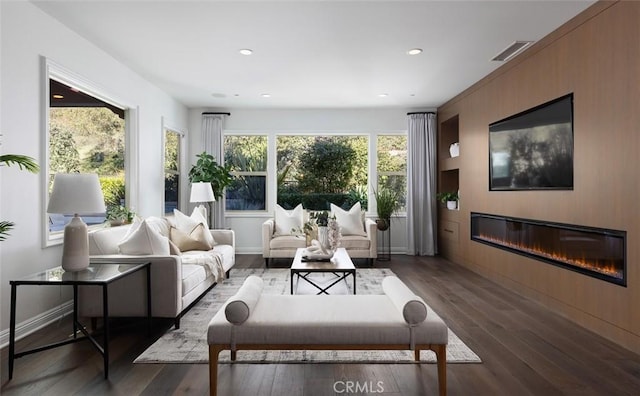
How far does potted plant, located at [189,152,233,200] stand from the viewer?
614cm

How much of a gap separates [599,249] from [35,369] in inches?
161

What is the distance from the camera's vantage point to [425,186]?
664 cm

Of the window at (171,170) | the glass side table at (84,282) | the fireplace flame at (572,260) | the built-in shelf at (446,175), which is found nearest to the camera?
the glass side table at (84,282)

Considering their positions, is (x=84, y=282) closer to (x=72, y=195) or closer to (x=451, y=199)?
(x=72, y=195)

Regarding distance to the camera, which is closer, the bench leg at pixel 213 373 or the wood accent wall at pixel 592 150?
the bench leg at pixel 213 373

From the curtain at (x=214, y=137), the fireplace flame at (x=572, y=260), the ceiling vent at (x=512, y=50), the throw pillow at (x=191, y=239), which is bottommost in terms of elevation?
the fireplace flame at (x=572, y=260)

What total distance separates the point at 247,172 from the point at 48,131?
389 cm

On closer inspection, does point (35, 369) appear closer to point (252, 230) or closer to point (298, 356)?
point (298, 356)

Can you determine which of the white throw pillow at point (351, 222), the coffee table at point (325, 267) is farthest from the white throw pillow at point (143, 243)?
the white throw pillow at point (351, 222)

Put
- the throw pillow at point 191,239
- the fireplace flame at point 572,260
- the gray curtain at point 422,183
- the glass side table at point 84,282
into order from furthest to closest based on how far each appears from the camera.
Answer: the gray curtain at point 422,183, the throw pillow at point 191,239, the fireplace flame at point 572,260, the glass side table at point 84,282

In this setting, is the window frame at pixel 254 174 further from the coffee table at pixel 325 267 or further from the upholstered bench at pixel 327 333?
the upholstered bench at pixel 327 333

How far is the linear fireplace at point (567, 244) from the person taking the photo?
2.86 m

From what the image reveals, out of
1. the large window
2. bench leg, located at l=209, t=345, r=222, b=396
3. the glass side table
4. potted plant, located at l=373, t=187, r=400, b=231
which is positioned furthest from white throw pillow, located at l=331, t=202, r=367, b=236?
bench leg, located at l=209, t=345, r=222, b=396

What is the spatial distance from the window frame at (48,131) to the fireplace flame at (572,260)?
4.49 metres
